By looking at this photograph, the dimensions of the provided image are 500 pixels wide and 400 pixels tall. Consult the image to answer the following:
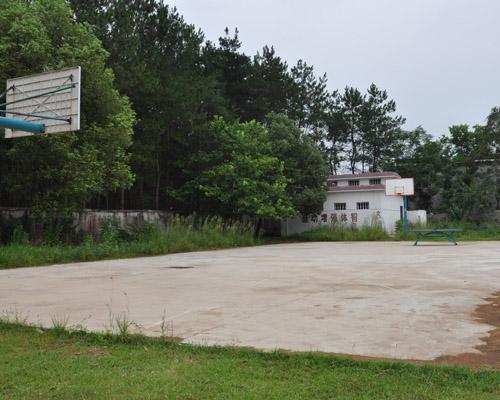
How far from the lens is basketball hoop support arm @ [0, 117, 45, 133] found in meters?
8.17

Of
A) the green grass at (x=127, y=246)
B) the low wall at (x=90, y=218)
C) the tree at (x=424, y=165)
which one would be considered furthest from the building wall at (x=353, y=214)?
the low wall at (x=90, y=218)

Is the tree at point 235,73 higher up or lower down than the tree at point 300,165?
higher up

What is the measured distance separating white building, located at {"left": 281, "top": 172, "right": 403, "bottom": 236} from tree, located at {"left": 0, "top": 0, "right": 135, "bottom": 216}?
49.2ft

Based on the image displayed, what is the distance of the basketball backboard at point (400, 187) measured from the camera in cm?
2342

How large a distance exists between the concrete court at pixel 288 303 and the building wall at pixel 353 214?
1747cm

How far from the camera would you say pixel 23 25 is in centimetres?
1282

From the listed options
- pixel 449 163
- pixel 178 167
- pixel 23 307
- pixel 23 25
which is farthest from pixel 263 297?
pixel 449 163

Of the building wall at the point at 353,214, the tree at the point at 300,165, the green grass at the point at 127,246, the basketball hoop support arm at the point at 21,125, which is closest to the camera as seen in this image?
the basketball hoop support arm at the point at 21,125

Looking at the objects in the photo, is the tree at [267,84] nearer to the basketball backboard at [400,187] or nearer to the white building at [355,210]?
the white building at [355,210]

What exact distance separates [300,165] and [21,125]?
18114mm

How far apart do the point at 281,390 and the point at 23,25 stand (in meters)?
13.6

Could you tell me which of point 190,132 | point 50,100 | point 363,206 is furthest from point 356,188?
point 50,100

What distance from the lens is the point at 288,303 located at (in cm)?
548

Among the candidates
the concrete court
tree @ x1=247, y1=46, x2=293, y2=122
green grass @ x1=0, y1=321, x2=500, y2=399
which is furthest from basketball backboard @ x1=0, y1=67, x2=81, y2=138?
tree @ x1=247, y1=46, x2=293, y2=122
